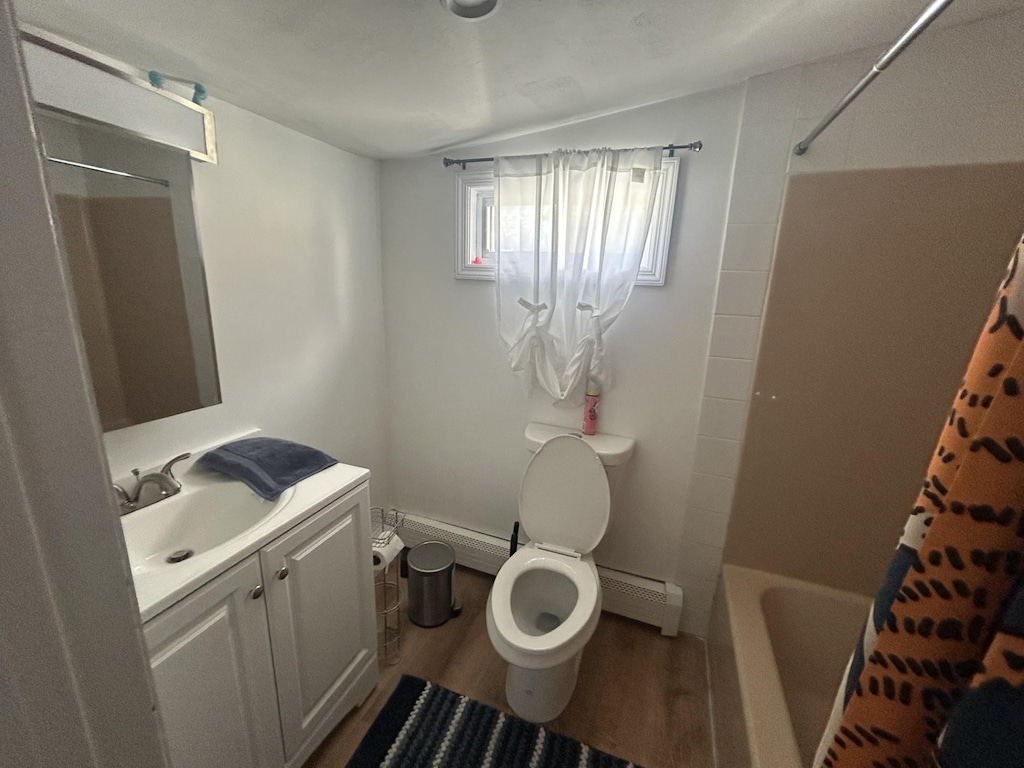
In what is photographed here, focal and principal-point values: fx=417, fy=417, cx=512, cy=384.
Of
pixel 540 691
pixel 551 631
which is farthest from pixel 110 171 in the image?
pixel 540 691

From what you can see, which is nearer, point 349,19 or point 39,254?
point 39,254

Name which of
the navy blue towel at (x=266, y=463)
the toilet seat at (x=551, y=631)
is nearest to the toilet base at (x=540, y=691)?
the toilet seat at (x=551, y=631)

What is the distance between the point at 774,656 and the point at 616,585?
63cm

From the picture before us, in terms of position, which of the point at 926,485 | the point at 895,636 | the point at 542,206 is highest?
the point at 542,206

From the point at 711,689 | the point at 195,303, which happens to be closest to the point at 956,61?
the point at 711,689

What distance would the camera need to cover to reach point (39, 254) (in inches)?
11.2

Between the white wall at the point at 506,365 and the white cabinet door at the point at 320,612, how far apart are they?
79cm

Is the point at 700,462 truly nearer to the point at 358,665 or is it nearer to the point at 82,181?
the point at 358,665

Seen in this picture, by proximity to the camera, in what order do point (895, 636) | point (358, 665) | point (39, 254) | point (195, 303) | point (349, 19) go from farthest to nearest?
1. point (358, 665)
2. point (195, 303)
3. point (349, 19)
4. point (895, 636)
5. point (39, 254)

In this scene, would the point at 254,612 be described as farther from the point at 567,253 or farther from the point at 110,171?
the point at 567,253

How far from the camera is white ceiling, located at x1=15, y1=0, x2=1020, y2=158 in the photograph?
87cm

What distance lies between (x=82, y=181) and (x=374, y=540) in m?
1.39

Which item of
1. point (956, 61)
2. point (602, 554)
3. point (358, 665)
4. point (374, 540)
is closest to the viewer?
point (956, 61)

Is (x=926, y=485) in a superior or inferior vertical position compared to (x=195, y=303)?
inferior
